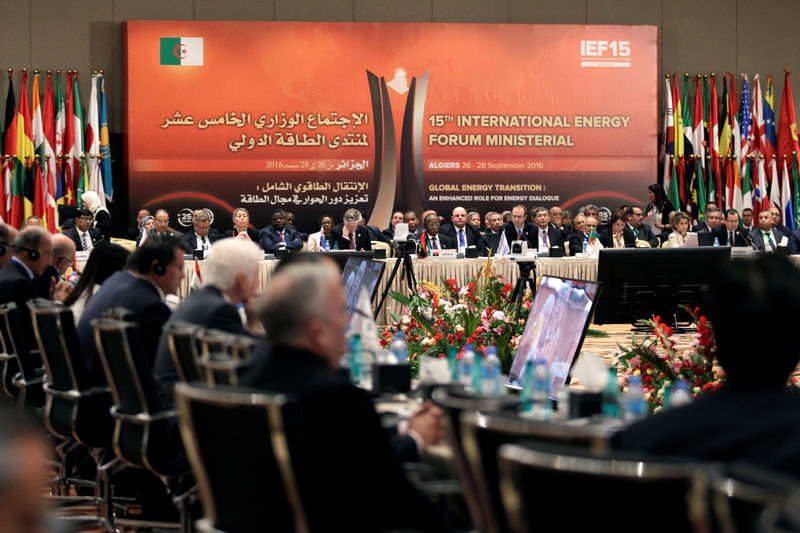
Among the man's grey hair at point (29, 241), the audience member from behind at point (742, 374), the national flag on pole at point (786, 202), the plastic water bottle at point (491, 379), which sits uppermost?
the national flag on pole at point (786, 202)

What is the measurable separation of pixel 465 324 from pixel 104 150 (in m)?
8.66

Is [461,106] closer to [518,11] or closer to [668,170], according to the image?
[518,11]

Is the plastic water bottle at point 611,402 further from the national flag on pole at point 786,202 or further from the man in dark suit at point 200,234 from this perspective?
the national flag on pole at point 786,202

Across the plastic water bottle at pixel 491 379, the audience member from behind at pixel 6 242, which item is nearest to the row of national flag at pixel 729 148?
the audience member from behind at pixel 6 242

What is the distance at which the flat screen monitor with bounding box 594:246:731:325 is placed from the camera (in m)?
9.74

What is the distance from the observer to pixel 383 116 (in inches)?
543

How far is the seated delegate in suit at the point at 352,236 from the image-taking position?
11.8 m

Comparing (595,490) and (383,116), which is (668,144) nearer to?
(383,116)

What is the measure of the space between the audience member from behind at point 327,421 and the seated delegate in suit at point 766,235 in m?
10.4

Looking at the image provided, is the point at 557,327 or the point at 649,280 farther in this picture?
the point at 649,280

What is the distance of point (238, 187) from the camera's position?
44.5ft

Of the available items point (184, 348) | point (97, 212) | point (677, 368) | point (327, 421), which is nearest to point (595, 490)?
point (327, 421)

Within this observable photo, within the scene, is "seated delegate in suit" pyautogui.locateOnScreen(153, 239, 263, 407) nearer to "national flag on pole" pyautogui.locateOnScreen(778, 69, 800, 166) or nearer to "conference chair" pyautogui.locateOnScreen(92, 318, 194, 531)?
"conference chair" pyautogui.locateOnScreen(92, 318, 194, 531)

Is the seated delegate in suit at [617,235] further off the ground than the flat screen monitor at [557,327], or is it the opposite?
the seated delegate in suit at [617,235]
